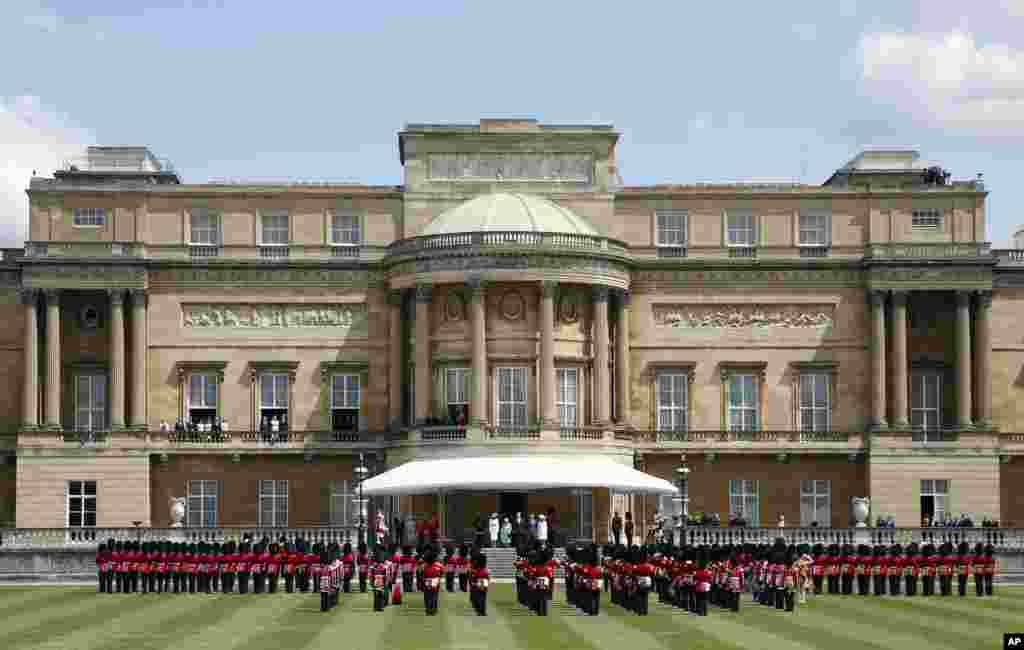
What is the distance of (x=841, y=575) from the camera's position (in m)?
59.5

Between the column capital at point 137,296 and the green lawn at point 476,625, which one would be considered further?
the column capital at point 137,296

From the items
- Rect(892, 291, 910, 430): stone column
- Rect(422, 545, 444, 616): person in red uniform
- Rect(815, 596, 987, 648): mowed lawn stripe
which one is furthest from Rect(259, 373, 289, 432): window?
Rect(422, 545, 444, 616): person in red uniform

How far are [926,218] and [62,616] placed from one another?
48.4 metres

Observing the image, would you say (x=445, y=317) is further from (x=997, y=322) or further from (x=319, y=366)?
(x=997, y=322)

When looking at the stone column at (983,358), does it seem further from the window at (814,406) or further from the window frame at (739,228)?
the window frame at (739,228)

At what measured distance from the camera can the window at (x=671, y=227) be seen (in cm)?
8594

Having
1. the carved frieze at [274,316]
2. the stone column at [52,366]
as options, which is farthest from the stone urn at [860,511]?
the stone column at [52,366]

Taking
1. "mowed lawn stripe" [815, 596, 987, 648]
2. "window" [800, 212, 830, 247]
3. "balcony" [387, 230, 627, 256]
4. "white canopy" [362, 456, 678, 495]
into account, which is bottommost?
"mowed lawn stripe" [815, 596, 987, 648]

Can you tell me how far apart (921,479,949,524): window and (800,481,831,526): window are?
3.92 metres

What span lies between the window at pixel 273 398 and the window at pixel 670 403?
1565 centimetres

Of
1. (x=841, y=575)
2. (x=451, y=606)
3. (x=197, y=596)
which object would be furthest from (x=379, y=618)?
(x=841, y=575)

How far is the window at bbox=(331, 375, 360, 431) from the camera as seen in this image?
84375 mm

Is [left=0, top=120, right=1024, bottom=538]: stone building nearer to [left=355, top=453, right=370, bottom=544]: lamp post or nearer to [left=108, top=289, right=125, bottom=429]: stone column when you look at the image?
[left=108, top=289, right=125, bottom=429]: stone column

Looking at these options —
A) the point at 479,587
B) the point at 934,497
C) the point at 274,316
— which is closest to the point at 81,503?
the point at 274,316
